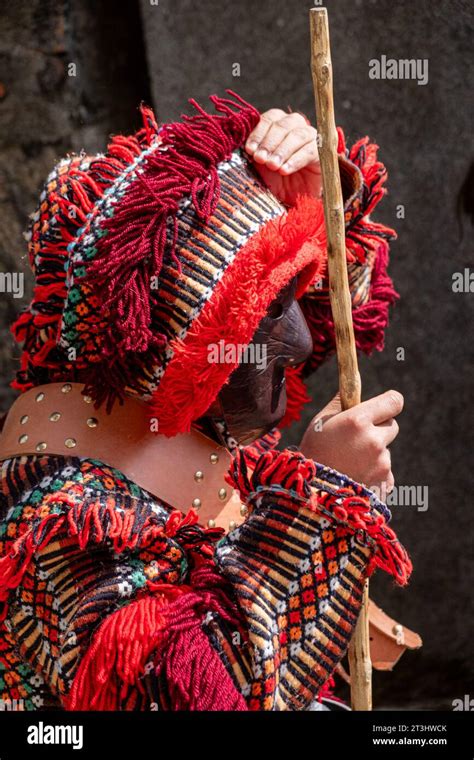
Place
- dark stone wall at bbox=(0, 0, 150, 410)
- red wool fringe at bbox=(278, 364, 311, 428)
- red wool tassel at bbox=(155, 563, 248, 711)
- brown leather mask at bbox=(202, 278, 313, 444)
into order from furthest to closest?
dark stone wall at bbox=(0, 0, 150, 410), red wool fringe at bbox=(278, 364, 311, 428), brown leather mask at bbox=(202, 278, 313, 444), red wool tassel at bbox=(155, 563, 248, 711)

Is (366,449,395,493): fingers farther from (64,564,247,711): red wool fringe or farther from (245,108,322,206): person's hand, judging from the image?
(245,108,322,206): person's hand

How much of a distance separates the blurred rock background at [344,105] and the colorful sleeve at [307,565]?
0.87m

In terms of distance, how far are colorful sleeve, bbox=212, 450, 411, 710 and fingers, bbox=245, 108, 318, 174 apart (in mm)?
458

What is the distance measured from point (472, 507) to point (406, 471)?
0.53ft

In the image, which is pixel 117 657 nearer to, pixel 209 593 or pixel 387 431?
pixel 209 593

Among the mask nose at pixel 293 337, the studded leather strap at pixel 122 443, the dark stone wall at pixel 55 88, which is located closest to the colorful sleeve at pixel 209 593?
the studded leather strap at pixel 122 443

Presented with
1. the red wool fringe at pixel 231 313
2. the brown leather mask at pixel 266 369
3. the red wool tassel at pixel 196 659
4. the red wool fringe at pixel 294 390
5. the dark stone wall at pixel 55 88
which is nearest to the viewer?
the red wool tassel at pixel 196 659

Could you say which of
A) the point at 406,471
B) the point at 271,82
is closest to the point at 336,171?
the point at 271,82

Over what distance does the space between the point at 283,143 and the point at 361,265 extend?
30 cm

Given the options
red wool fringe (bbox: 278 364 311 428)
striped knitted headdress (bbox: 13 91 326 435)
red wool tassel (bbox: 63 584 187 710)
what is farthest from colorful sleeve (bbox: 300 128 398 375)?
red wool tassel (bbox: 63 584 187 710)

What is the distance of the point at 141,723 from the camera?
142cm

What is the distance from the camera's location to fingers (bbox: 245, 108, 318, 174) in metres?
1.60

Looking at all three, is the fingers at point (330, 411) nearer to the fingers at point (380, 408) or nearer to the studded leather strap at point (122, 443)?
the fingers at point (380, 408)

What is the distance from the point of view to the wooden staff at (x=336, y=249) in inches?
58.0
